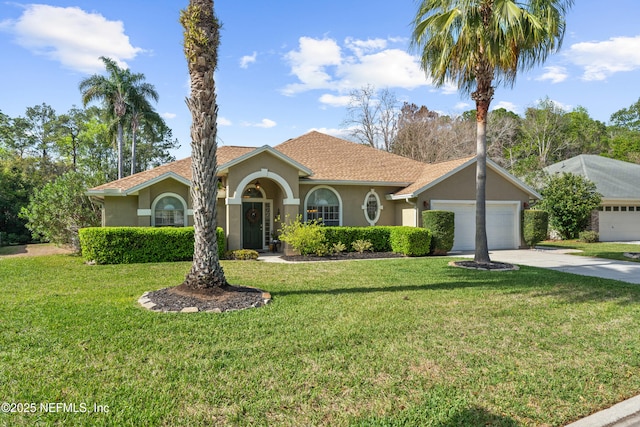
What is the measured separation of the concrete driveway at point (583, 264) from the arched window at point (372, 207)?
17.5 ft

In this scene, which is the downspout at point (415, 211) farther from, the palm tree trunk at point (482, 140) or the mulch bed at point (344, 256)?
the palm tree trunk at point (482, 140)

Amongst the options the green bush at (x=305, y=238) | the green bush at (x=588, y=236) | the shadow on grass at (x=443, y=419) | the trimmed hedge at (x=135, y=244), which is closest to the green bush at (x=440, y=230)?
the green bush at (x=305, y=238)

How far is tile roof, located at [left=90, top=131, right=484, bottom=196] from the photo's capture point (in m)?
16.9

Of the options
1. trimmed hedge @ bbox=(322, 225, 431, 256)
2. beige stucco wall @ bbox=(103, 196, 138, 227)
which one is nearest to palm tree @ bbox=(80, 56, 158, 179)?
beige stucco wall @ bbox=(103, 196, 138, 227)

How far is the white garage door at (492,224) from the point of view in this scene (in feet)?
59.1

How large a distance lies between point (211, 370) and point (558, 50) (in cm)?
1368

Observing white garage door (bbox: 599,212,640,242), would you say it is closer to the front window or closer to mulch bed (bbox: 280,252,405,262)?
mulch bed (bbox: 280,252,405,262)

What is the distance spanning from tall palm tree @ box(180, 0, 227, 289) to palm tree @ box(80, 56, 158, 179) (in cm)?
2449

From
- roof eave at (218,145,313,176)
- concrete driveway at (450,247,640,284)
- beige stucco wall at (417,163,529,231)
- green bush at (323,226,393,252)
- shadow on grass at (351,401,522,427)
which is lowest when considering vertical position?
shadow on grass at (351,401,522,427)

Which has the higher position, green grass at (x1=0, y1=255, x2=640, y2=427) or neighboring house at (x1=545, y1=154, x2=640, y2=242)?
neighboring house at (x1=545, y1=154, x2=640, y2=242)

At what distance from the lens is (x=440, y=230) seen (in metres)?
15.9

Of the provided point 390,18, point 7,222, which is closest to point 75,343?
point 390,18

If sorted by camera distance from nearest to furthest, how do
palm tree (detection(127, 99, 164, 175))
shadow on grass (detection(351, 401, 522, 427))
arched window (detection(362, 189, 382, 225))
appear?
shadow on grass (detection(351, 401, 522, 427)) < arched window (detection(362, 189, 382, 225)) < palm tree (detection(127, 99, 164, 175))

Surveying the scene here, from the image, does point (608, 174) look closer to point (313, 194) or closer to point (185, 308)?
point (313, 194)
